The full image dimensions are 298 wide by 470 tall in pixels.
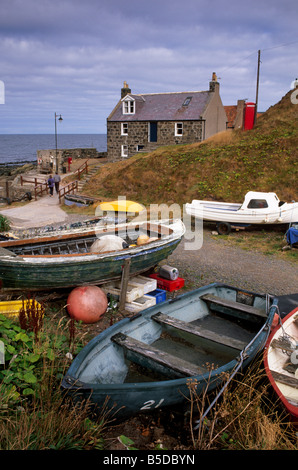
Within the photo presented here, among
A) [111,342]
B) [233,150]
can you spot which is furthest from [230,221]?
[111,342]

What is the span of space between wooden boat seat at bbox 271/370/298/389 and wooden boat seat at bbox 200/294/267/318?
152 centimetres

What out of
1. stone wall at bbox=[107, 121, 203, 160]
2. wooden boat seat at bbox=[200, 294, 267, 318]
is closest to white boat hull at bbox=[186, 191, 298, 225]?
wooden boat seat at bbox=[200, 294, 267, 318]

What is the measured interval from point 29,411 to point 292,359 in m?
3.83

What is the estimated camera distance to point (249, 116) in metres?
26.0

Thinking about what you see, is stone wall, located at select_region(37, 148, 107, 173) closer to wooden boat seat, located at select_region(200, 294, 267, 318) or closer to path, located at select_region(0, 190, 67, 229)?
path, located at select_region(0, 190, 67, 229)

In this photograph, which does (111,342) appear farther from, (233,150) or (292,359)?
(233,150)

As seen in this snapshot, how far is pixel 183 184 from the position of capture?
22906 millimetres

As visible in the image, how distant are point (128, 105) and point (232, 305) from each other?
1131 inches

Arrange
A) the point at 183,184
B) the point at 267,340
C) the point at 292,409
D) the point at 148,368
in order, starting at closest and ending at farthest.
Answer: the point at 292,409 → the point at 148,368 → the point at 267,340 → the point at 183,184

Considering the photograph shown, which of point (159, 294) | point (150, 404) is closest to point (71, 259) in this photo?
point (159, 294)

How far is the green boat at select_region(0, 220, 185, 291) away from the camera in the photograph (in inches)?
302

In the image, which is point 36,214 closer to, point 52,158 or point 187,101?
point 52,158

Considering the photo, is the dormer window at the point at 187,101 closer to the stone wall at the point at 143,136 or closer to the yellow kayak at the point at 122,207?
the stone wall at the point at 143,136

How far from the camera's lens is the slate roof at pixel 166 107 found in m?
30.2
